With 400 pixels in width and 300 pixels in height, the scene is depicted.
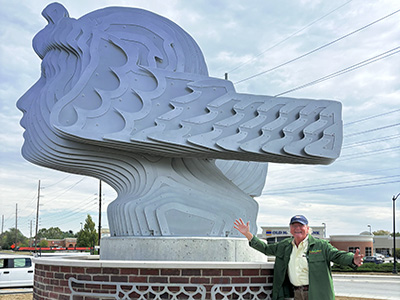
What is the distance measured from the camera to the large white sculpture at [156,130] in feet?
31.4

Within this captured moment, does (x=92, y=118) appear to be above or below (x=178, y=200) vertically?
above

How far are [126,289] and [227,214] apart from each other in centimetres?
358

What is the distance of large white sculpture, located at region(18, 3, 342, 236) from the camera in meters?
9.58

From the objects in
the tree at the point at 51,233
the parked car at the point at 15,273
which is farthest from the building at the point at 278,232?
the tree at the point at 51,233

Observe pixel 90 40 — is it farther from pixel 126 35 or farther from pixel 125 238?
pixel 125 238

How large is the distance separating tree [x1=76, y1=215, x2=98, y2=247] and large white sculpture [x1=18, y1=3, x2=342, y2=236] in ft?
148

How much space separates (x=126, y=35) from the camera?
10.8 metres

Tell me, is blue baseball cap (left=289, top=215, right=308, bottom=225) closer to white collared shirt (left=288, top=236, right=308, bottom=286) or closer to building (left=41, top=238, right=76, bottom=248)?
white collared shirt (left=288, top=236, right=308, bottom=286)

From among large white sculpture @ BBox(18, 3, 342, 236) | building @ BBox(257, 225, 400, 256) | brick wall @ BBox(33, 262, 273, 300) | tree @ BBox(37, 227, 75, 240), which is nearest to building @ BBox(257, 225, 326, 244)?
building @ BBox(257, 225, 400, 256)

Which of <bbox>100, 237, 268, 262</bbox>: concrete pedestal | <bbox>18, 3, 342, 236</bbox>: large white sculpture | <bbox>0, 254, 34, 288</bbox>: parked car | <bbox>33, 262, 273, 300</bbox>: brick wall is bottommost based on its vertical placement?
<bbox>0, 254, 34, 288</bbox>: parked car

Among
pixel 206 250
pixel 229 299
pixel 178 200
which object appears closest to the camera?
pixel 229 299

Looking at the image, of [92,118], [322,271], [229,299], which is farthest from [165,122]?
[322,271]

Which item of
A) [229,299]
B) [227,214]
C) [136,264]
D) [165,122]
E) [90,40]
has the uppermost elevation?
[90,40]

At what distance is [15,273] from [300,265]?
15.3 metres
